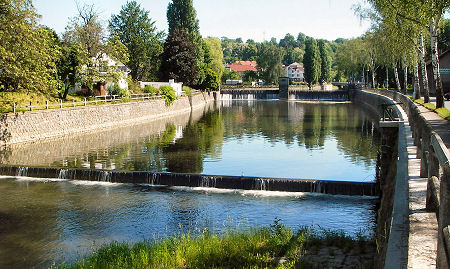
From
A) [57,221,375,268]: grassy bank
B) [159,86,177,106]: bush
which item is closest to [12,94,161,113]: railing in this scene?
[159,86,177,106]: bush

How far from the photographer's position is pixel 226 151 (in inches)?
1284

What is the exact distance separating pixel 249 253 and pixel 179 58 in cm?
7227

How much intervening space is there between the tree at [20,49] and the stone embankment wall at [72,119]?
9.53ft

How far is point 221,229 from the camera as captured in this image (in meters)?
15.8

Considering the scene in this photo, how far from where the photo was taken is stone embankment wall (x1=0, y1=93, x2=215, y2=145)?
114 ft

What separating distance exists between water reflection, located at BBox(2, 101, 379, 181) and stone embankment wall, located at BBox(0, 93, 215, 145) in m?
1.75

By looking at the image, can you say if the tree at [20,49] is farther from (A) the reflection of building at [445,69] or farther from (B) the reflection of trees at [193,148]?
(A) the reflection of building at [445,69]

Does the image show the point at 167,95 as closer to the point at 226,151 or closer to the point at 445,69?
the point at 226,151

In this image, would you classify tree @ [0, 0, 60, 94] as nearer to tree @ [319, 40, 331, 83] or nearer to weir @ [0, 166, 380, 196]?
weir @ [0, 166, 380, 196]

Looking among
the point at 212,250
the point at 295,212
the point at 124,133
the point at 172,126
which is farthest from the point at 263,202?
the point at 172,126

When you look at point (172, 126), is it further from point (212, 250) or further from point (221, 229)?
point (212, 250)

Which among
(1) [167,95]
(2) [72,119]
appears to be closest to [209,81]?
(1) [167,95]

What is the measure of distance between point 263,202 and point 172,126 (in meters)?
32.2

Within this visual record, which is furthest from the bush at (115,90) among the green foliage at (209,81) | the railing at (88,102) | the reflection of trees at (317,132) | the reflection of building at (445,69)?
the green foliage at (209,81)
